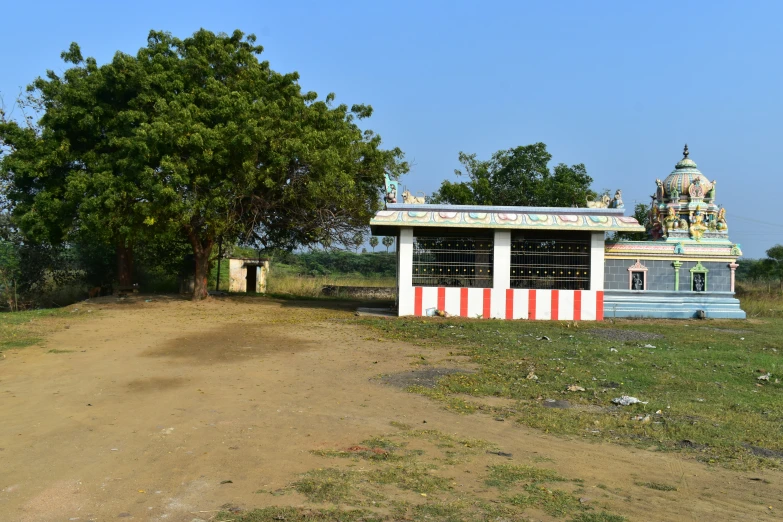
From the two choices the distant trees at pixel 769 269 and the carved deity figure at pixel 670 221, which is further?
the distant trees at pixel 769 269

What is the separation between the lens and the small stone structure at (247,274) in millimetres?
28188

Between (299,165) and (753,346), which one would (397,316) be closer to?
(299,165)

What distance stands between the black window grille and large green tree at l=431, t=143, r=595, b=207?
32.7 feet

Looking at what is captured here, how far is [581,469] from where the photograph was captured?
4.97 metres

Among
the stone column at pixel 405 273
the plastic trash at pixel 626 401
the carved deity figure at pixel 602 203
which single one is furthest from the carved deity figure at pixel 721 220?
the plastic trash at pixel 626 401

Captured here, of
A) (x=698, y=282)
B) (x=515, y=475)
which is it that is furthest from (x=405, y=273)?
(x=515, y=475)

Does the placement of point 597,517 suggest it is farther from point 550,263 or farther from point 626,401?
point 550,263

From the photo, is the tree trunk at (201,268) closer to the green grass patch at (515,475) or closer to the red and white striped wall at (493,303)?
the red and white striped wall at (493,303)

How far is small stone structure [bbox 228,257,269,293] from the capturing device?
28.2 meters

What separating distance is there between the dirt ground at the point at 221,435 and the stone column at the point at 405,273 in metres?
5.94

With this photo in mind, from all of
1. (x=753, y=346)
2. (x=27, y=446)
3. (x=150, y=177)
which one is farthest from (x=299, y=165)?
→ (x=27, y=446)

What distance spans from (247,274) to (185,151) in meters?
12.0

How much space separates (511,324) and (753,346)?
516 centimetres

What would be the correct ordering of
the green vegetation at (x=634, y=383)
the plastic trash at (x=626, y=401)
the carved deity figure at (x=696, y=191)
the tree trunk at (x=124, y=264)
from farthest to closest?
1. the carved deity figure at (x=696, y=191)
2. the tree trunk at (x=124, y=264)
3. the plastic trash at (x=626, y=401)
4. the green vegetation at (x=634, y=383)
